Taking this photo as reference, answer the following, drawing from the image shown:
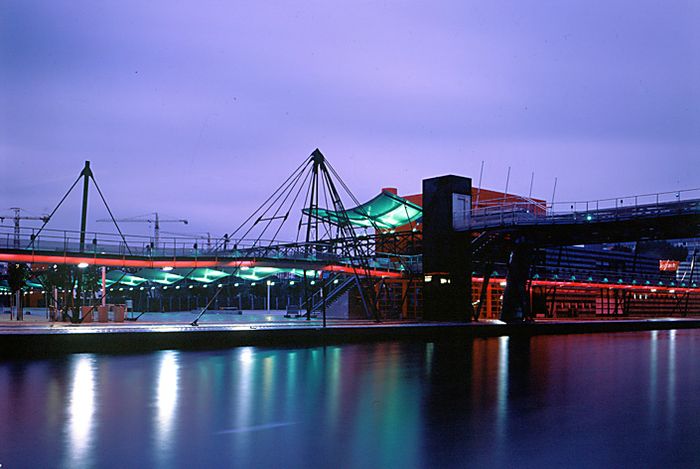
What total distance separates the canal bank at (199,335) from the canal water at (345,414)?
219 centimetres

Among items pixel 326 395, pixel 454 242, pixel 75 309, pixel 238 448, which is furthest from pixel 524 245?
pixel 238 448

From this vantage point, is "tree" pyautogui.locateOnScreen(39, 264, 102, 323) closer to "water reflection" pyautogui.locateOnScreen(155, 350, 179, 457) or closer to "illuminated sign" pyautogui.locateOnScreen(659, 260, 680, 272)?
"water reflection" pyautogui.locateOnScreen(155, 350, 179, 457)

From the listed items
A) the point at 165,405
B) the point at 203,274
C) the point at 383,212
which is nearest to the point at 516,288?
the point at 383,212

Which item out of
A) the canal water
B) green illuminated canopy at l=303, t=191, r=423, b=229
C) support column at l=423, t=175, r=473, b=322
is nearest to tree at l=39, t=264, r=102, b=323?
green illuminated canopy at l=303, t=191, r=423, b=229

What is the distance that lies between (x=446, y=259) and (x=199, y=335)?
1938cm

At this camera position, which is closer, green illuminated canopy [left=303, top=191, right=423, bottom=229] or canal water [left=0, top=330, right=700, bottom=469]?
canal water [left=0, top=330, right=700, bottom=469]

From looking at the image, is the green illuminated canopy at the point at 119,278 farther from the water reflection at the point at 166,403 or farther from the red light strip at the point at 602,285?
the water reflection at the point at 166,403

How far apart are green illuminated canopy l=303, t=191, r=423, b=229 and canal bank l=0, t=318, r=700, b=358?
12.8m

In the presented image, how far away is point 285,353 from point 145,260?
1309 cm

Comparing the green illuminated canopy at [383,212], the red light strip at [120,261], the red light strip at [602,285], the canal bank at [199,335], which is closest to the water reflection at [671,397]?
the canal bank at [199,335]

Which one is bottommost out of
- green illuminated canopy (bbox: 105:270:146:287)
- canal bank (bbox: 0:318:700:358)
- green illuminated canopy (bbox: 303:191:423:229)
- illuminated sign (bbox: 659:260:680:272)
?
canal bank (bbox: 0:318:700:358)

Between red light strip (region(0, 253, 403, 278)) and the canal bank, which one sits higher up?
red light strip (region(0, 253, 403, 278))

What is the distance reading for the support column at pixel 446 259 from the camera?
41.0 m

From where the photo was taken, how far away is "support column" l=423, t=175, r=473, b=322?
40969 mm
